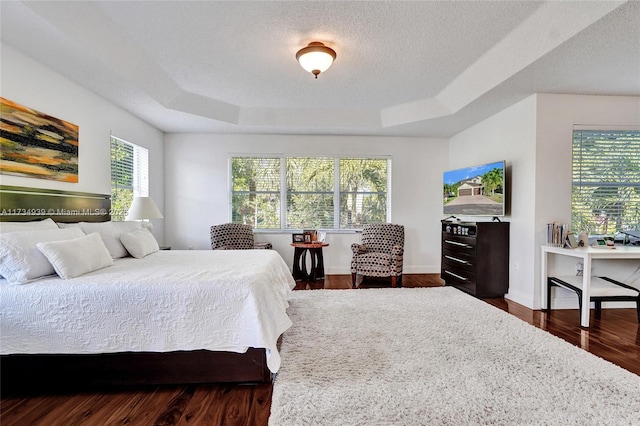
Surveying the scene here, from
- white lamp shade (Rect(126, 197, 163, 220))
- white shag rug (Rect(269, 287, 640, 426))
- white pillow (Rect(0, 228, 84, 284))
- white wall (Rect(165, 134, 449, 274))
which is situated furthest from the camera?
white wall (Rect(165, 134, 449, 274))

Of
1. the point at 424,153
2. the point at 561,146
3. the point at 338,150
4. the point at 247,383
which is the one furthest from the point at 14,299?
the point at 424,153

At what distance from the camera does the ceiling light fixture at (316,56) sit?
279cm

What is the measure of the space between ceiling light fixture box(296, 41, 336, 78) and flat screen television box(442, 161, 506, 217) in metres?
2.61

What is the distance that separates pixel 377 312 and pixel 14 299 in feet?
9.54

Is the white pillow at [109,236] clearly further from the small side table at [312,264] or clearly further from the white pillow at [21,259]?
the small side table at [312,264]

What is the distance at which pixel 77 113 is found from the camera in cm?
330

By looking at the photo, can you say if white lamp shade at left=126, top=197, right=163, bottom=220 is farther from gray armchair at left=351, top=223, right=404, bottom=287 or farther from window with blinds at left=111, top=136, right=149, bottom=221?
gray armchair at left=351, top=223, right=404, bottom=287

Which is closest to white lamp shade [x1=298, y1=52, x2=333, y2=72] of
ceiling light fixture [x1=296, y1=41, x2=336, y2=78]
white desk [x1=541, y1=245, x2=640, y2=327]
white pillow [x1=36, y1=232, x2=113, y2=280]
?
ceiling light fixture [x1=296, y1=41, x2=336, y2=78]

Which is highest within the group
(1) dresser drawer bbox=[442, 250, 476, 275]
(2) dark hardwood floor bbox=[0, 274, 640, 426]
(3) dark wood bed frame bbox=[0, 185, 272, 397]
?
(1) dresser drawer bbox=[442, 250, 476, 275]

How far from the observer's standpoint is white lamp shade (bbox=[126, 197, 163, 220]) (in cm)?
385

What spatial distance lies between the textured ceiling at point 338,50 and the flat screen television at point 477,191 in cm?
82

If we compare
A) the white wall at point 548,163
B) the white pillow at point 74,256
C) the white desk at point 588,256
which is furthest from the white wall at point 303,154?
the white pillow at point 74,256

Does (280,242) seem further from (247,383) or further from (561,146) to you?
(561,146)

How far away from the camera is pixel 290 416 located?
1.68 metres
